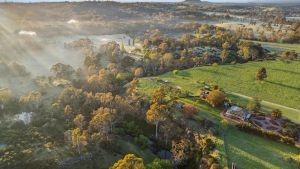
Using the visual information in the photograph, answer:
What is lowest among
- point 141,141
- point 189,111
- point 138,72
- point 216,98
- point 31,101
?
point 141,141

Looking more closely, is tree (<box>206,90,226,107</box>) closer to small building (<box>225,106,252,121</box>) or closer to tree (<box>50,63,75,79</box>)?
small building (<box>225,106,252,121</box>)

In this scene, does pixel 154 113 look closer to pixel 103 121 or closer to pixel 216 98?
pixel 103 121

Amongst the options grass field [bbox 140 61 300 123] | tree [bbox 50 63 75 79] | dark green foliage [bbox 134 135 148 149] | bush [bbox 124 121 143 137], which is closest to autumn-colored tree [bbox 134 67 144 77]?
grass field [bbox 140 61 300 123]

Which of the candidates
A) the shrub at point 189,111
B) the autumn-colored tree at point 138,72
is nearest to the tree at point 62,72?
the autumn-colored tree at point 138,72

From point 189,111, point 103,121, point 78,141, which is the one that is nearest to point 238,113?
point 189,111

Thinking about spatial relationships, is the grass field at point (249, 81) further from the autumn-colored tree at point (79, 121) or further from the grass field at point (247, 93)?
the autumn-colored tree at point (79, 121)

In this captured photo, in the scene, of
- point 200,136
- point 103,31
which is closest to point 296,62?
point 200,136
